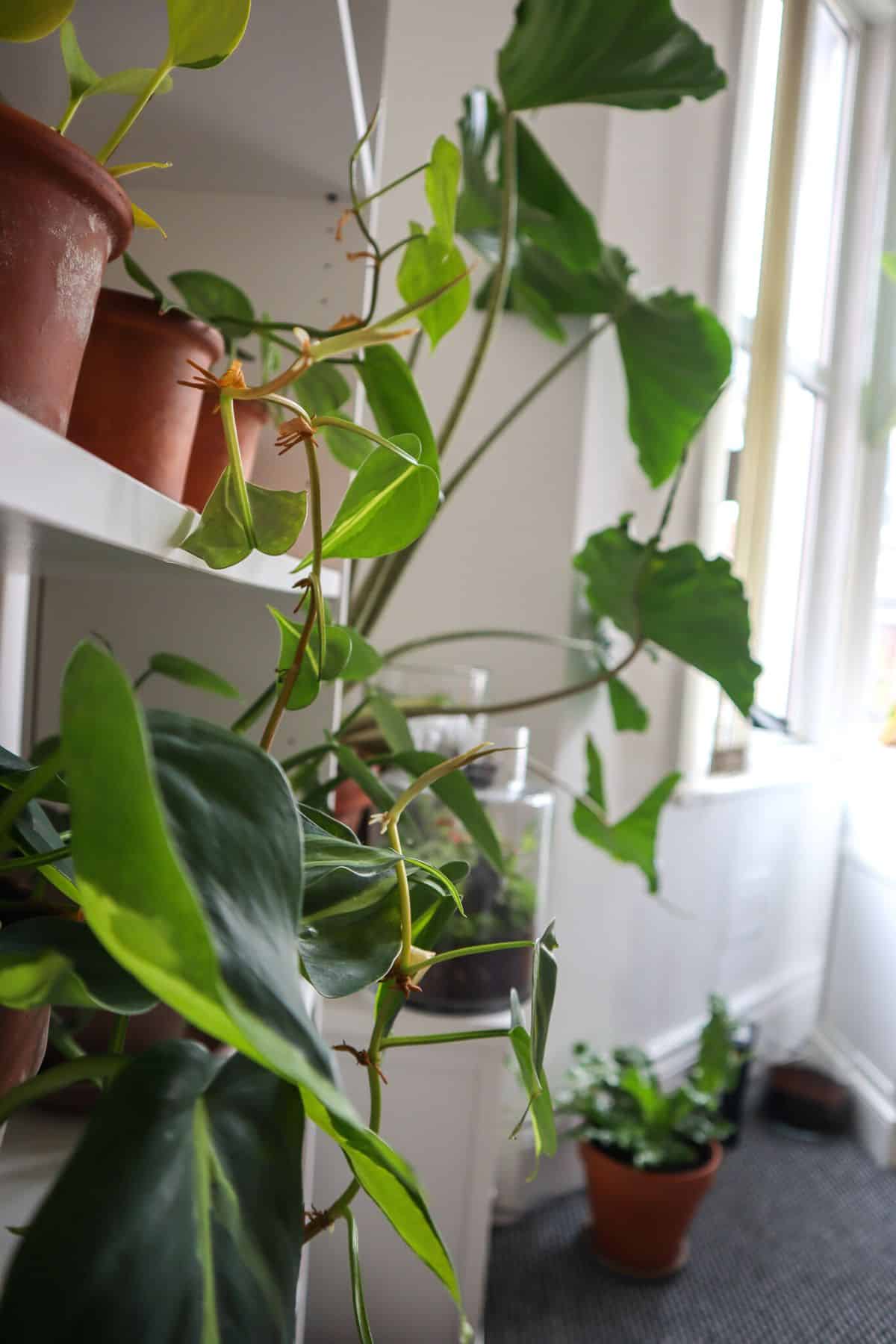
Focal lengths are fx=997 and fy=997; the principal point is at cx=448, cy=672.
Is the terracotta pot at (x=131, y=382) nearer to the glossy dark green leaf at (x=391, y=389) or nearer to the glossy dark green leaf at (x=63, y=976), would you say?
the glossy dark green leaf at (x=391, y=389)

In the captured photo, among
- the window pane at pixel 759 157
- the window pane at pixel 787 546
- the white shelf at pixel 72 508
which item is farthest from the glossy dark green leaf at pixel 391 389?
the window pane at pixel 787 546

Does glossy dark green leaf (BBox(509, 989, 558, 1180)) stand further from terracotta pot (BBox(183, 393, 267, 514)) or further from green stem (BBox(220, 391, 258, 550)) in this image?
terracotta pot (BBox(183, 393, 267, 514))

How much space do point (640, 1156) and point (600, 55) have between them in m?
1.58

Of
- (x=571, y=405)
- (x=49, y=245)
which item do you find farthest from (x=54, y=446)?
(x=571, y=405)

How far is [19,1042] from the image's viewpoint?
1.17ft

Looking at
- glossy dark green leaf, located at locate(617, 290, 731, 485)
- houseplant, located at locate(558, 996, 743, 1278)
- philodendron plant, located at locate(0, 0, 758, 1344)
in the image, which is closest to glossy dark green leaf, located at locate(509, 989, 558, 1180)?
philodendron plant, located at locate(0, 0, 758, 1344)

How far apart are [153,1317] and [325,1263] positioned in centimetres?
136

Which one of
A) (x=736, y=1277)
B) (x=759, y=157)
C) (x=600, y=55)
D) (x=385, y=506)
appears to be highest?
(x=759, y=157)

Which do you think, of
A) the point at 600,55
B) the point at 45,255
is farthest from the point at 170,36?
the point at 600,55

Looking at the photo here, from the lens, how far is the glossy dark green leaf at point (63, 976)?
26cm

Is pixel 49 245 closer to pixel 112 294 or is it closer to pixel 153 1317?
pixel 112 294

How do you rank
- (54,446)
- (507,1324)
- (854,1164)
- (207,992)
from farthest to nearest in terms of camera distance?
(854,1164), (507,1324), (54,446), (207,992)

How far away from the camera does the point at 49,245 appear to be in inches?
14.0

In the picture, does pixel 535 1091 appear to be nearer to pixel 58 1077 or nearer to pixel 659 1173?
pixel 58 1077
